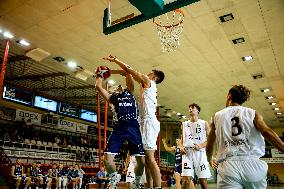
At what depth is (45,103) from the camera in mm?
16109

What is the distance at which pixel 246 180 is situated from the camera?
76.8 inches

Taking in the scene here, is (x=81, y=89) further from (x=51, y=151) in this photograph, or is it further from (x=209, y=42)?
(x=209, y=42)

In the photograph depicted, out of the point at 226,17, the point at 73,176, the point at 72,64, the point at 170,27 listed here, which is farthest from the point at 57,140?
the point at 226,17

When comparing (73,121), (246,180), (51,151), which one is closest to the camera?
(246,180)

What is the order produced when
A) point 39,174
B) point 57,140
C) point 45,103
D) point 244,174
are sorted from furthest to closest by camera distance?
point 57,140 < point 45,103 < point 39,174 < point 244,174

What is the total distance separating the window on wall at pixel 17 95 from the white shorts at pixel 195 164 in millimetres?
11924

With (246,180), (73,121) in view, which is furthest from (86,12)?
(73,121)

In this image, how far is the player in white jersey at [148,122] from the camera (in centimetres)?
350

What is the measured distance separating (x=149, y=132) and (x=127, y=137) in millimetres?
383

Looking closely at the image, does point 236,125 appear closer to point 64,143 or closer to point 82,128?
point 64,143

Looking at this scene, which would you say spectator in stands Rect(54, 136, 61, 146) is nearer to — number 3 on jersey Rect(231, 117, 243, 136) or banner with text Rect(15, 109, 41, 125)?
banner with text Rect(15, 109, 41, 125)

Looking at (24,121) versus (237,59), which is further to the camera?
(24,121)

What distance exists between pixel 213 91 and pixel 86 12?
9025 mm

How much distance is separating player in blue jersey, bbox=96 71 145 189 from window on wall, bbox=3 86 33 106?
11910 mm
